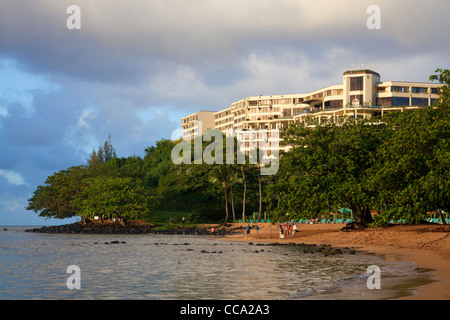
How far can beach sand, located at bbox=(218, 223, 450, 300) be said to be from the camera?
2007cm

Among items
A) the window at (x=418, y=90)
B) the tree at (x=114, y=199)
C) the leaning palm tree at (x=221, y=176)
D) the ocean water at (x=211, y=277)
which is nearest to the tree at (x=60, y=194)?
the tree at (x=114, y=199)

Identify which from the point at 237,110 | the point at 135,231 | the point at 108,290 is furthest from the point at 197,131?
the point at 108,290

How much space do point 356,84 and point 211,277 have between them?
9133 centimetres

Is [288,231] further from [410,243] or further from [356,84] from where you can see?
[356,84]

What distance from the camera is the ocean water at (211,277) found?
21.0 m

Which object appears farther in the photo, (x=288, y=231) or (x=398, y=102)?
(x=398, y=102)

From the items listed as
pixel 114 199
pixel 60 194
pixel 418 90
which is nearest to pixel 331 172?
pixel 114 199

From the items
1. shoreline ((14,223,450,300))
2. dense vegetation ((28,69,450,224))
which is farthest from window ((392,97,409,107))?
shoreline ((14,223,450,300))

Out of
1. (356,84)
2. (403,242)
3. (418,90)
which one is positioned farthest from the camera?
(418,90)

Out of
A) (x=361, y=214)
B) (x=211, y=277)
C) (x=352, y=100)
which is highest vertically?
(x=352, y=100)

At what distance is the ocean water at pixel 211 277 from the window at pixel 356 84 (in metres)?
76.6

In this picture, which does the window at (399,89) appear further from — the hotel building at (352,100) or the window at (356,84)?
the window at (356,84)

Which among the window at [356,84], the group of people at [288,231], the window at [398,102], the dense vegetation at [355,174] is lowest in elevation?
the group of people at [288,231]

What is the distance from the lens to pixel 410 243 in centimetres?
4219
